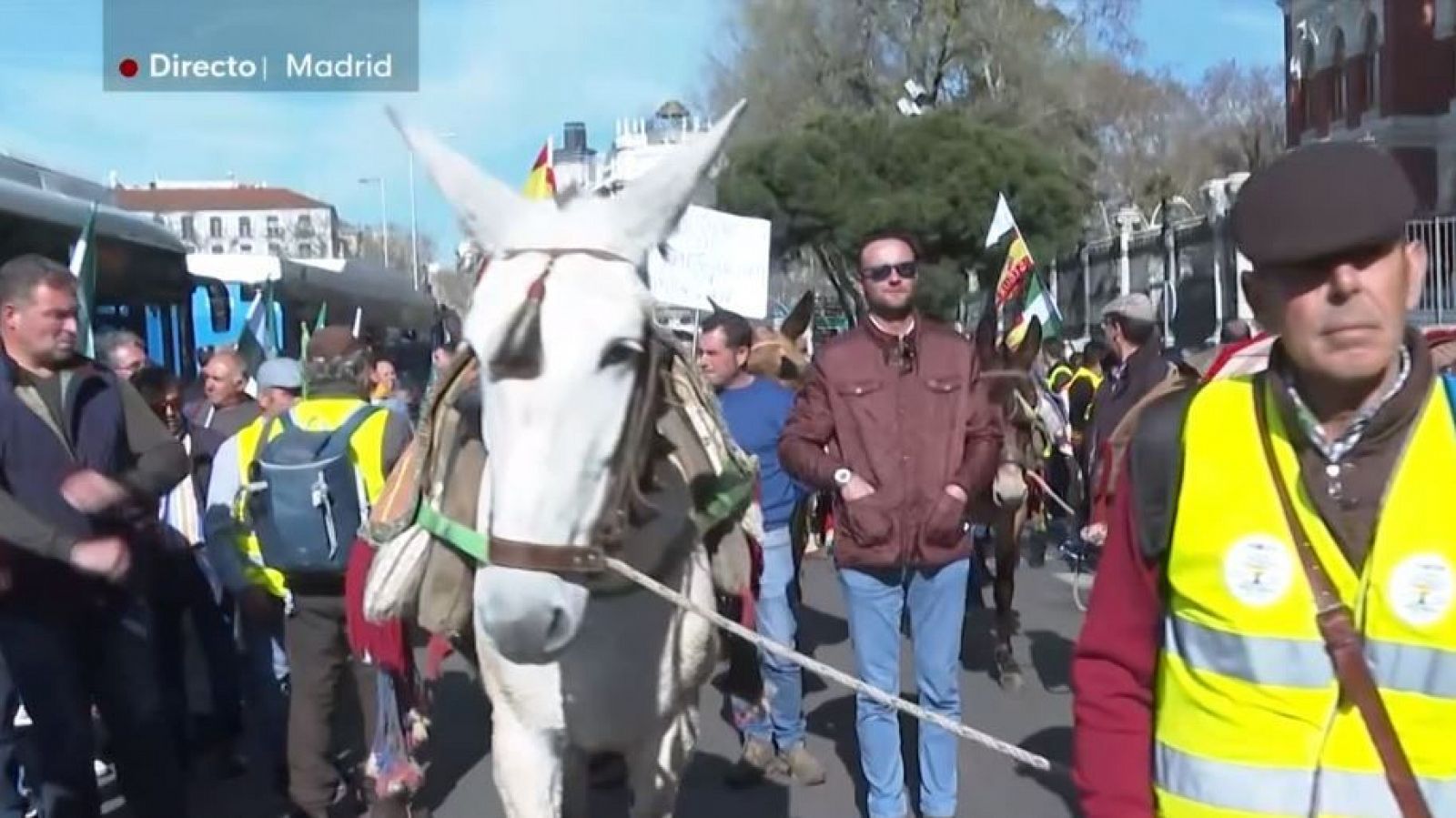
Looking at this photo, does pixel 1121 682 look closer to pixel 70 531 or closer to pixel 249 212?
pixel 70 531

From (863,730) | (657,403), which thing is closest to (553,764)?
(657,403)

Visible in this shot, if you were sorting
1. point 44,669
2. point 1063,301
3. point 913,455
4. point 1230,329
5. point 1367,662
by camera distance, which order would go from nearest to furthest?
point 1367,662, point 44,669, point 913,455, point 1230,329, point 1063,301

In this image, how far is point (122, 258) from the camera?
14.9 metres

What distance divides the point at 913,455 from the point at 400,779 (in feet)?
7.43

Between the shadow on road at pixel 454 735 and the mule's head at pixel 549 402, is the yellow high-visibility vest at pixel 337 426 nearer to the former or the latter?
the shadow on road at pixel 454 735

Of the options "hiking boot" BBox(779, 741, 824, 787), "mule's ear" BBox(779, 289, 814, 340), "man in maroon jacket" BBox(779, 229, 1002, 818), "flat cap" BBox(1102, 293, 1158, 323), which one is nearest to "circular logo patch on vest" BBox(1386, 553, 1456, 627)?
"man in maroon jacket" BBox(779, 229, 1002, 818)

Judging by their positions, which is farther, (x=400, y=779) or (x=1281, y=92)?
(x=1281, y=92)

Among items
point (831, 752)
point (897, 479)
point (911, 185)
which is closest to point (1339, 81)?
point (911, 185)

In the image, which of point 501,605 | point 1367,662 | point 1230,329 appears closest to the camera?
point 1367,662

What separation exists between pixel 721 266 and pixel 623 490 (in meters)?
7.19

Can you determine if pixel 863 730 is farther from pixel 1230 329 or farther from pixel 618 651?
pixel 1230 329

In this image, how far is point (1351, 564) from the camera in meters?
2.26

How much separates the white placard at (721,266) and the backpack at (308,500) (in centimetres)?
420

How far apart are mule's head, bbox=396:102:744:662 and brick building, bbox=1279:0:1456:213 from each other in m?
32.7
